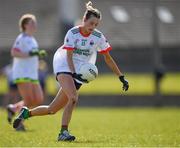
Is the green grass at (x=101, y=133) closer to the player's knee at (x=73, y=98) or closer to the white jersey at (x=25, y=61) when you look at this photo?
the player's knee at (x=73, y=98)

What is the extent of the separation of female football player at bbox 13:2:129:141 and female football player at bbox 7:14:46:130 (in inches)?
123

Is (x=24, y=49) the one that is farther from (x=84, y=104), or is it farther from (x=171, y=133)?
(x=84, y=104)

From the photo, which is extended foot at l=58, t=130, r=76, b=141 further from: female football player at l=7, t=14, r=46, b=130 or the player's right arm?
the player's right arm

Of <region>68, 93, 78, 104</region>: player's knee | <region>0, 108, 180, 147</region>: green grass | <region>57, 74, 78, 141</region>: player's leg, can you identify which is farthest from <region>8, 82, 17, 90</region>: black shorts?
<region>68, 93, 78, 104</region>: player's knee

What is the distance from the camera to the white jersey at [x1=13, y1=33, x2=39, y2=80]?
17.7 metres

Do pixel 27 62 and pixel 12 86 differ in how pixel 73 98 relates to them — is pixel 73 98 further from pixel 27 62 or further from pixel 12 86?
pixel 12 86

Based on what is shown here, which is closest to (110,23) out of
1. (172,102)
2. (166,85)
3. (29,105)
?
(166,85)

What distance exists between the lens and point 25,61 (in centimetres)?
1789

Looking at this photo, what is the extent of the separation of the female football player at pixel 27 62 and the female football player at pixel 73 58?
10.2 ft

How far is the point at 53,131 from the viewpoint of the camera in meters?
16.8

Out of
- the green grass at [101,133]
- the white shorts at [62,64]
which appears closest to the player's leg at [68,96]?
the white shorts at [62,64]

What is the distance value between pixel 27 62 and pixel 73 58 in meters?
3.67

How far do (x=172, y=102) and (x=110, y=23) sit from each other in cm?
1570

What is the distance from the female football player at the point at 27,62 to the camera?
1762cm
